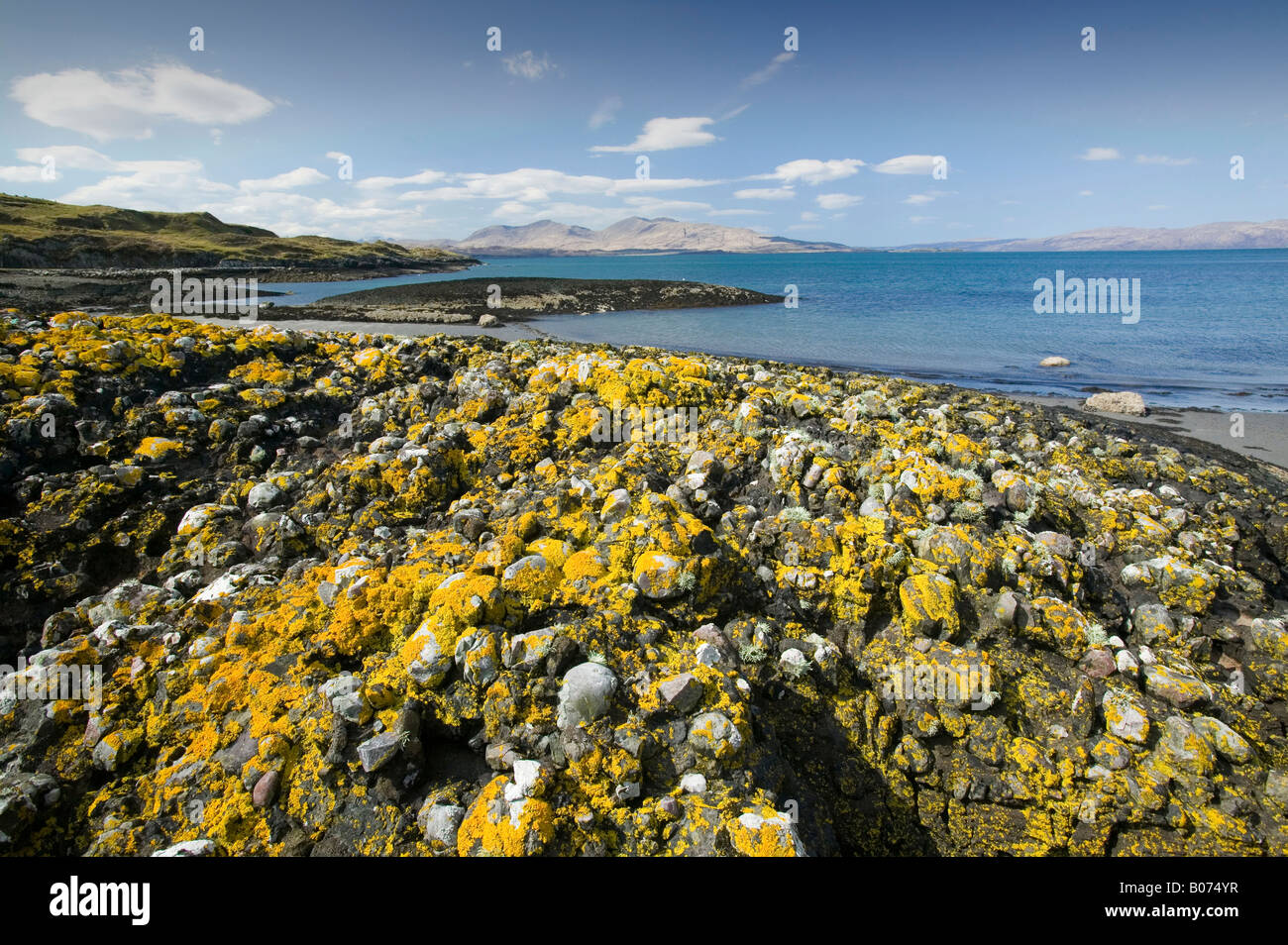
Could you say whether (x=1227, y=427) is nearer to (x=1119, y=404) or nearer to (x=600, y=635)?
(x=1119, y=404)

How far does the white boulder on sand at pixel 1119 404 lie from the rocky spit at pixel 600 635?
12.5m

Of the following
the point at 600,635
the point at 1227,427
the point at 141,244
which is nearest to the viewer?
the point at 600,635

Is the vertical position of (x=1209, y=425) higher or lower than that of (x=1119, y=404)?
lower

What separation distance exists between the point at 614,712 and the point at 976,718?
2.52 metres

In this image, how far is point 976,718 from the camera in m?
3.74

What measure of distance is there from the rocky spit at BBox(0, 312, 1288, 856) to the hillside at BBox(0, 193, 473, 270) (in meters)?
63.1

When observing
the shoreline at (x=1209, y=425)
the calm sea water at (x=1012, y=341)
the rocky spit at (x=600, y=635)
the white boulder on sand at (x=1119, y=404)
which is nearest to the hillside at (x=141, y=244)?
the calm sea water at (x=1012, y=341)

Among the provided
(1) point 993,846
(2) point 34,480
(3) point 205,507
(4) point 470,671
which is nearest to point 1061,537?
(1) point 993,846

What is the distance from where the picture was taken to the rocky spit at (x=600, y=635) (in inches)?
116

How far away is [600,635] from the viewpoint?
3.64 metres

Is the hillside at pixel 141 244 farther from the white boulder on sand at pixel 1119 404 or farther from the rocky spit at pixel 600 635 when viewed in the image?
the white boulder on sand at pixel 1119 404

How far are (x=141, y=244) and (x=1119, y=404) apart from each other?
89.1 m

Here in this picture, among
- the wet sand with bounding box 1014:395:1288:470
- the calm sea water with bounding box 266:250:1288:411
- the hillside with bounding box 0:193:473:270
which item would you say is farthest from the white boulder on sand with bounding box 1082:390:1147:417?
the hillside with bounding box 0:193:473:270

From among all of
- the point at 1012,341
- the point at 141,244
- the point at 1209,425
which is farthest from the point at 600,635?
the point at 141,244
